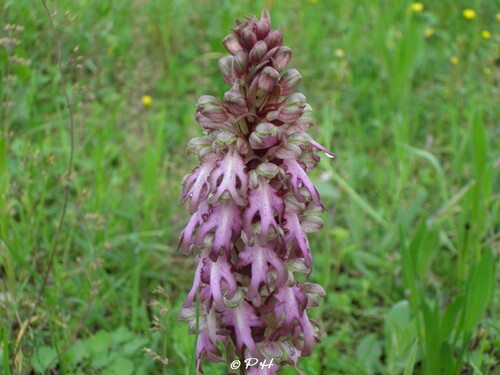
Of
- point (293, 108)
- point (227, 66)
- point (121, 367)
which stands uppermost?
point (227, 66)

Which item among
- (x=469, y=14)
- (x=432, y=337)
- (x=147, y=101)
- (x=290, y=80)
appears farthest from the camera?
(x=469, y=14)

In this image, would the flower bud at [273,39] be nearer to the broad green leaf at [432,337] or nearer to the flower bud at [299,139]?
the flower bud at [299,139]

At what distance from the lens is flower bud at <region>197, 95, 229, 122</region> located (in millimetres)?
1619

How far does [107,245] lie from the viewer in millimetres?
2961

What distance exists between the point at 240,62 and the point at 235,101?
0.35 ft

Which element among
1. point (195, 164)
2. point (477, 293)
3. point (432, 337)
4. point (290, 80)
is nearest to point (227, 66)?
point (290, 80)

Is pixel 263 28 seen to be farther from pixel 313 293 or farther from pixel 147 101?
pixel 147 101

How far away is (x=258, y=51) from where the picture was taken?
1.59m

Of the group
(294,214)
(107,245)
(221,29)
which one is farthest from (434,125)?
(294,214)

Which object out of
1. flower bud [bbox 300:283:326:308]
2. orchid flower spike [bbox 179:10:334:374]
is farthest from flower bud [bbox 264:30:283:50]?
flower bud [bbox 300:283:326:308]

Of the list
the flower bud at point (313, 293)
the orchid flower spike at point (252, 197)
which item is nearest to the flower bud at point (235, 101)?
the orchid flower spike at point (252, 197)

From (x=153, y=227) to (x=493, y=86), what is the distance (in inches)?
141

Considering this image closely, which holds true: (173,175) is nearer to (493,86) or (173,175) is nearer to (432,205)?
(432,205)

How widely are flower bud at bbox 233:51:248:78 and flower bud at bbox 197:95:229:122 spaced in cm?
10
